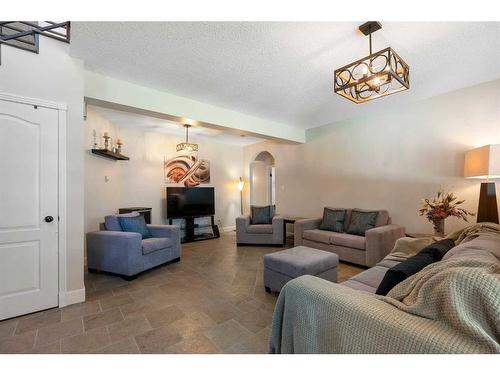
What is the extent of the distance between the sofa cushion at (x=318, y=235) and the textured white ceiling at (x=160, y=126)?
8.58ft

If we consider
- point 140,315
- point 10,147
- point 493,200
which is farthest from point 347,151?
point 10,147

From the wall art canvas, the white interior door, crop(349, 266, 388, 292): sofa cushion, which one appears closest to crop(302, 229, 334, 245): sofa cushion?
crop(349, 266, 388, 292): sofa cushion

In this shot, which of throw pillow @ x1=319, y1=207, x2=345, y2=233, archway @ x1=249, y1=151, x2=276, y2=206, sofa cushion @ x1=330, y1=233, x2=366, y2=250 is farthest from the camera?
archway @ x1=249, y1=151, x2=276, y2=206

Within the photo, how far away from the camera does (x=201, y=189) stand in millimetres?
5750

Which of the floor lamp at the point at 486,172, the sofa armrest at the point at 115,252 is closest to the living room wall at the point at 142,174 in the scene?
the sofa armrest at the point at 115,252

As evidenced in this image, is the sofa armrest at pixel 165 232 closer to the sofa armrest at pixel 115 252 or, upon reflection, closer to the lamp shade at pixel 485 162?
the sofa armrest at pixel 115 252

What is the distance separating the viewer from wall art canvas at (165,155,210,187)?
560 cm

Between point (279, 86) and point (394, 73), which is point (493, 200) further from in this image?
point (279, 86)

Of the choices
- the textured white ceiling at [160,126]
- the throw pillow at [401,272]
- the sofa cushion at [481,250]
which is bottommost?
the throw pillow at [401,272]

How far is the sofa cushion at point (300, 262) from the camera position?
7.50 ft

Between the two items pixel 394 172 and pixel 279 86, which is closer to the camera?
pixel 279 86

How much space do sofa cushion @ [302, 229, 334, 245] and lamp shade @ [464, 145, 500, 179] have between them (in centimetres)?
201

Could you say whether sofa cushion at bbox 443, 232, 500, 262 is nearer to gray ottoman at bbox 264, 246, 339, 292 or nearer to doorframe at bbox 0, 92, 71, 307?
gray ottoman at bbox 264, 246, 339, 292
